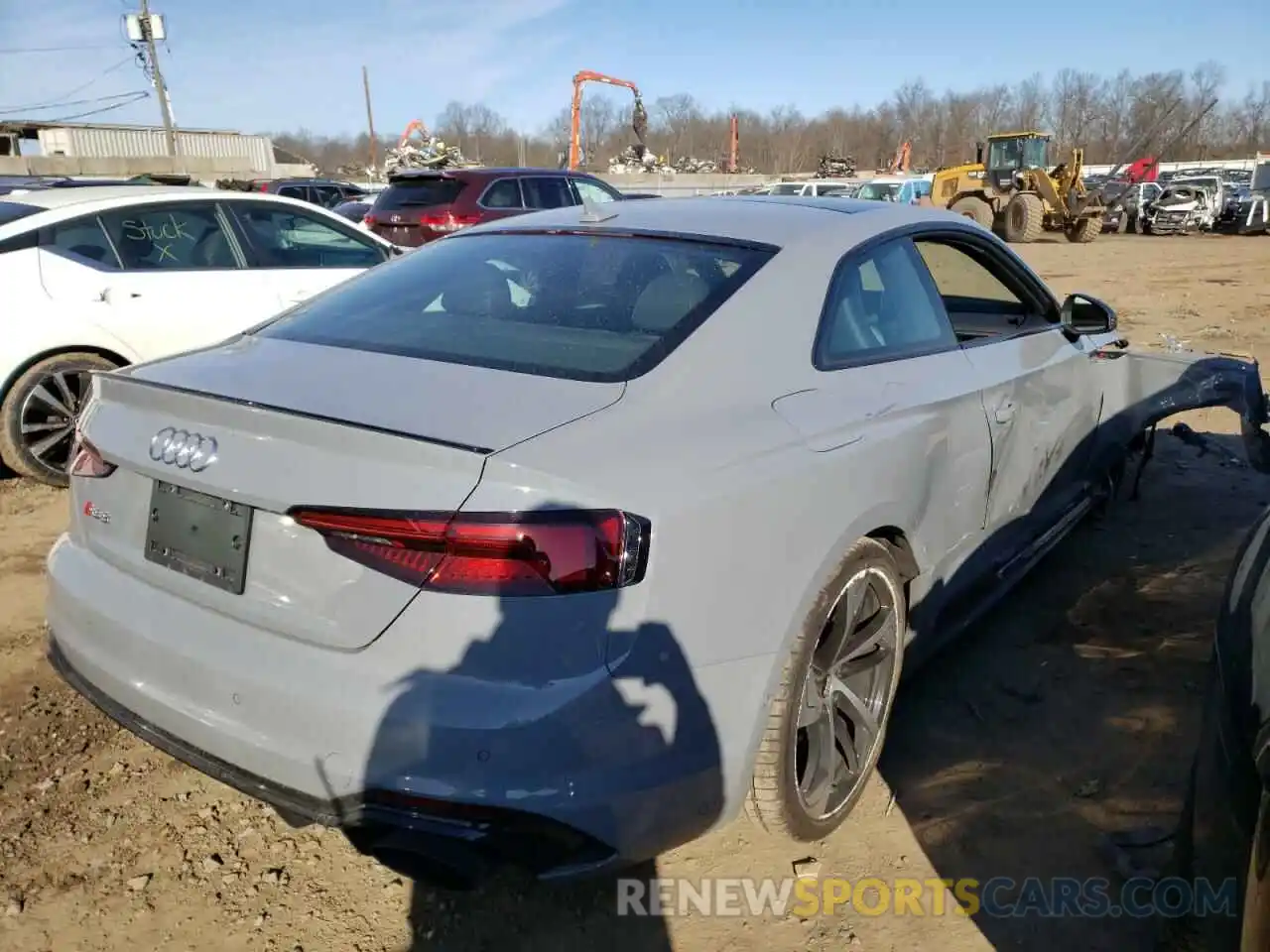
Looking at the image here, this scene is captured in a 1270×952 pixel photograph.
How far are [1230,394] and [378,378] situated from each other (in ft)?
13.1

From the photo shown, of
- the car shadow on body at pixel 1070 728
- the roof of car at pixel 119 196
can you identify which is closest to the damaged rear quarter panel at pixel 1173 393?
the car shadow on body at pixel 1070 728

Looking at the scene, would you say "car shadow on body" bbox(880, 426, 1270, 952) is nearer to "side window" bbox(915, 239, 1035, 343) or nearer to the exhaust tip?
"side window" bbox(915, 239, 1035, 343)

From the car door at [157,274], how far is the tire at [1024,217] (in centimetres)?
2335

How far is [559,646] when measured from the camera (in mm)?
1759

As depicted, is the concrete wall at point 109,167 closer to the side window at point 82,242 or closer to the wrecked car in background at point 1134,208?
the wrecked car in background at point 1134,208

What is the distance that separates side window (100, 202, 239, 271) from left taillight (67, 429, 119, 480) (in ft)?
12.1

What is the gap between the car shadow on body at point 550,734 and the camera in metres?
1.75

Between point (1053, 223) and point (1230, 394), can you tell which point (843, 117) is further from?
point (1230, 394)

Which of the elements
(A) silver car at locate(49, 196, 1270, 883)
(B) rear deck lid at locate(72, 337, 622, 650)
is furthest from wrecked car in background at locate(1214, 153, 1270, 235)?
(B) rear deck lid at locate(72, 337, 622, 650)

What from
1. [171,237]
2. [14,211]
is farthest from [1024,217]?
[14,211]

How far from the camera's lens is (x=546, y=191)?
38.7 ft

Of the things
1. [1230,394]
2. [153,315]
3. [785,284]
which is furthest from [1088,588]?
[153,315]

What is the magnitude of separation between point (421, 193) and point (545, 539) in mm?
10253

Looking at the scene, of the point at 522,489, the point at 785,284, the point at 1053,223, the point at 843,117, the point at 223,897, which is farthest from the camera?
the point at 843,117
